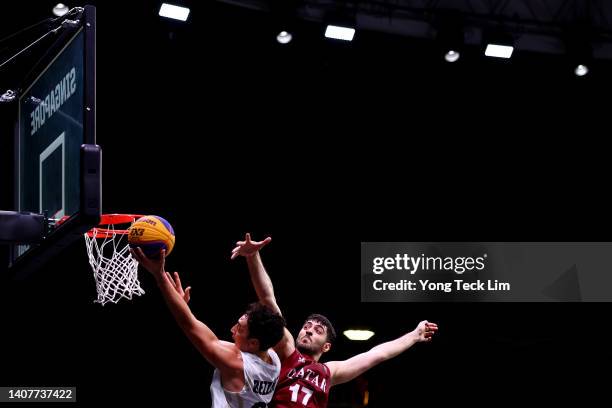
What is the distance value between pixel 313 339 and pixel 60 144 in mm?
1921

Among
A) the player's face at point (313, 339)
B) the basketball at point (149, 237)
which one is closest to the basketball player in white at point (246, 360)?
the basketball at point (149, 237)

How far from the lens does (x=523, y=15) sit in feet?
28.6

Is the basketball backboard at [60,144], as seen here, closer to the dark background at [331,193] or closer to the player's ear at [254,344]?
the player's ear at [254,344]

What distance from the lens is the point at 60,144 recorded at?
4.47 m

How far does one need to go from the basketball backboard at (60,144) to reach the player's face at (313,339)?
1675 millimetres

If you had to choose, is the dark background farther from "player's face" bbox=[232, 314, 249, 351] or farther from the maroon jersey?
"player's face" bbox=[232, 314, 249, 351]

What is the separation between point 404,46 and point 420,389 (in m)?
4.91

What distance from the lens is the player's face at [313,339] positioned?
5395 mm

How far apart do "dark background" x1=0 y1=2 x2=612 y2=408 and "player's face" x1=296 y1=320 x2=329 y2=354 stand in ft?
12.4

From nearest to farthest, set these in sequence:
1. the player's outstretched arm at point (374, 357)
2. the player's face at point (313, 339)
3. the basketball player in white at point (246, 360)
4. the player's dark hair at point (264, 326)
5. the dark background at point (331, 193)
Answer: the basketball player in white at point (246, 360), the player's dark hair at point (264, 326), the player's face at point (313, 339), the player's outstretched arm at point (374, 357), the dark background at point (331, 193)

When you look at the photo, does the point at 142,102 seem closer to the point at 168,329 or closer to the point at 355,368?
the point at 168,329

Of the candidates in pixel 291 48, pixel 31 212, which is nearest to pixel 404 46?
pixel 291 48

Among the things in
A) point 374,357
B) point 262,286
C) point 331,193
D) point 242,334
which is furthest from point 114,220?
point 331,193

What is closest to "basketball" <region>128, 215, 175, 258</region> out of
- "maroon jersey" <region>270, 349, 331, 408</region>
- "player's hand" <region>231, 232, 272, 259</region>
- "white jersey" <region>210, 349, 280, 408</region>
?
"white jersey" <region>210, 349, 280, 408</region>
